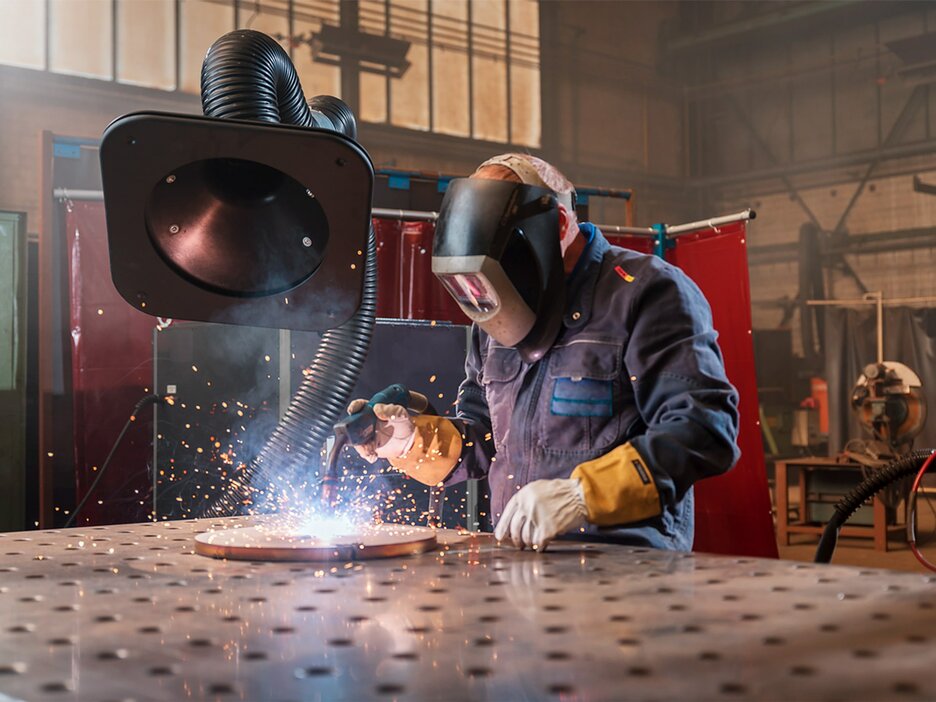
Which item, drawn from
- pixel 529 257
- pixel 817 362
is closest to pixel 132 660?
pixel 529 257

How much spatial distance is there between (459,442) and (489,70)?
25.7 ft

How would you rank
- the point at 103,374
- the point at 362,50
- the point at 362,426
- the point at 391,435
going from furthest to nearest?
1. the point at 362,50
2. the point at 103,374
3. the point at 391,435
4. the point at 362,426

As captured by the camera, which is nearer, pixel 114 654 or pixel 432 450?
pixel 114 654

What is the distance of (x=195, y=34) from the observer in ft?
25.3

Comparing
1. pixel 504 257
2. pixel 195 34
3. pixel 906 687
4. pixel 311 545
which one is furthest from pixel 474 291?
pixel 195 34

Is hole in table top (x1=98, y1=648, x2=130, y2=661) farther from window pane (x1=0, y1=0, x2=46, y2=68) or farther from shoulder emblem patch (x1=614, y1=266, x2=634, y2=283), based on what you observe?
window pane (x1=0, y1=0, x2=46, y2=68)

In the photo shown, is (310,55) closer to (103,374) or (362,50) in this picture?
(362,50)

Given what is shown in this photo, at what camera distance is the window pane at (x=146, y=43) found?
7406 mm

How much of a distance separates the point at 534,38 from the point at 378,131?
80.2 inches

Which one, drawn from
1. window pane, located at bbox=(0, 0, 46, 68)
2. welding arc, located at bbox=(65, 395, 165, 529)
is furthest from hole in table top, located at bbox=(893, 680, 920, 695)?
window pane, located at bbox=(0, 0, 46, 68)

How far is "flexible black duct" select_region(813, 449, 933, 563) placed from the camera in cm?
185

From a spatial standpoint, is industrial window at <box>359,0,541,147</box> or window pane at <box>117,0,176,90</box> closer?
window pane at <box>117,0,176,90</box>

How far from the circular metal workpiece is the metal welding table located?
0.11 ft

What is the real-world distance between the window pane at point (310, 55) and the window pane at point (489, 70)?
1.39 m
